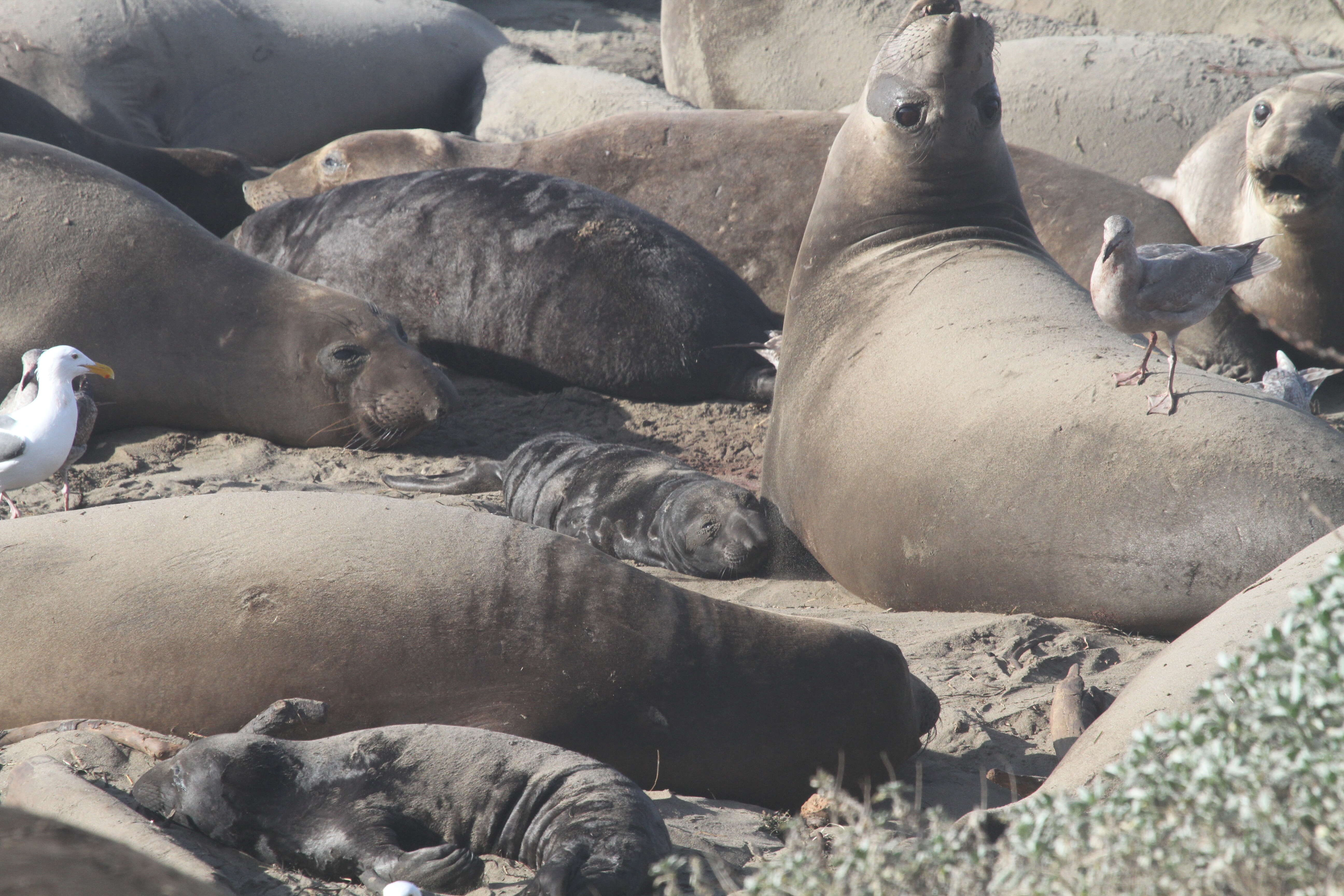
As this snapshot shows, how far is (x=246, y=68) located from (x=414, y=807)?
23.2 feet

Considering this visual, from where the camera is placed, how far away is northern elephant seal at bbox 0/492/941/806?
8.05ft

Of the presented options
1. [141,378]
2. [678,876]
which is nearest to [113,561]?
[678,876]

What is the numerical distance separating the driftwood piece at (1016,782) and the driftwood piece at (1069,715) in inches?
5.0

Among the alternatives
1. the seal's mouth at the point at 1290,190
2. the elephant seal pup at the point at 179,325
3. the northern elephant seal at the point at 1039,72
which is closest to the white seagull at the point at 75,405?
the elephant seal pup at the point at 179,325

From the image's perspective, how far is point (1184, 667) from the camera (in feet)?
7.93

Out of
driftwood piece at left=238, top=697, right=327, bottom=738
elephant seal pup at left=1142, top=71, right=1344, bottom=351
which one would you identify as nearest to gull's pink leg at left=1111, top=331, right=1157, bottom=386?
elephant seal pup at left=1142, top=71, right=1344, bottom=351

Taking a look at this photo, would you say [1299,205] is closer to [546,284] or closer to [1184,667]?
[546,284]

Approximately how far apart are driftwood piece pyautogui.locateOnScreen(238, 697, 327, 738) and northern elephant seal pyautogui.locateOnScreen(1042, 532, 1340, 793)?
1.32 metres

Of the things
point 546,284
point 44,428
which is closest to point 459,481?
point 546,284

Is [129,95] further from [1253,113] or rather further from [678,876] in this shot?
[678,876]

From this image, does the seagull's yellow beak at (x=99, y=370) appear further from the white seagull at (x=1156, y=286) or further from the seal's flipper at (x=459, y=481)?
the white seagull at (x=1156, y=286)

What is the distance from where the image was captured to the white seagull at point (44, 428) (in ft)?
12.5

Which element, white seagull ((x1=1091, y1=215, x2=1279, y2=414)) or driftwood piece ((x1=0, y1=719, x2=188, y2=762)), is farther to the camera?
white seagull ((x1=1091, y1=215, x2=1279, y2=414))

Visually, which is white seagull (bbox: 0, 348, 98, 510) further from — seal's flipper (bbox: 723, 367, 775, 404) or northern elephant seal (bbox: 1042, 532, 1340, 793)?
northern elephant seal (bbox: 1042, 532, 1340, 793)
